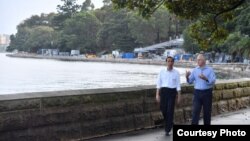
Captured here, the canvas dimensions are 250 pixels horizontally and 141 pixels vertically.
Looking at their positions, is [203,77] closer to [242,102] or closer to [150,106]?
[150,106]

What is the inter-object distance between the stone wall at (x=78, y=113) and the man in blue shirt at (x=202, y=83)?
171cm

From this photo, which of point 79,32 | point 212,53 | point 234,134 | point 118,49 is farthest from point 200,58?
point 79,32

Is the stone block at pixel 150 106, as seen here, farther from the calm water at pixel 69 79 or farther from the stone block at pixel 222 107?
the calm water at pixel 69 79

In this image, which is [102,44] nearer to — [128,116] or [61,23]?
[61,23]

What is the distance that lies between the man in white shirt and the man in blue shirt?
0.28 meters

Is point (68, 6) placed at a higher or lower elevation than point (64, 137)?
higher

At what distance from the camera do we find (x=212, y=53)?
103 meters

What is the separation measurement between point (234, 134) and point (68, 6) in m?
179

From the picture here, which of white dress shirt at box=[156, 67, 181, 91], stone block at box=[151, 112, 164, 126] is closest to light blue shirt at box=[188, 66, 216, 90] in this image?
white dress shirt at box=[156, 67, 181, 91]

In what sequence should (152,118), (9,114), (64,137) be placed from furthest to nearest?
(152,118), (64,137), (9,114)

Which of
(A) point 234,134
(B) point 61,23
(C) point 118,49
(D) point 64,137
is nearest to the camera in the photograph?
(A) point 234,134

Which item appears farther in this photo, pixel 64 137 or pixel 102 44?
pixel 102 44

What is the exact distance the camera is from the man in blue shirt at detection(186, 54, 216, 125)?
30.4 feet

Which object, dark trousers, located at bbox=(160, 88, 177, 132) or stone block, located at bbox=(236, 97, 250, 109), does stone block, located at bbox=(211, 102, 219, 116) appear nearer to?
stone block, located at bbox=(236, 97, 250, 109)
